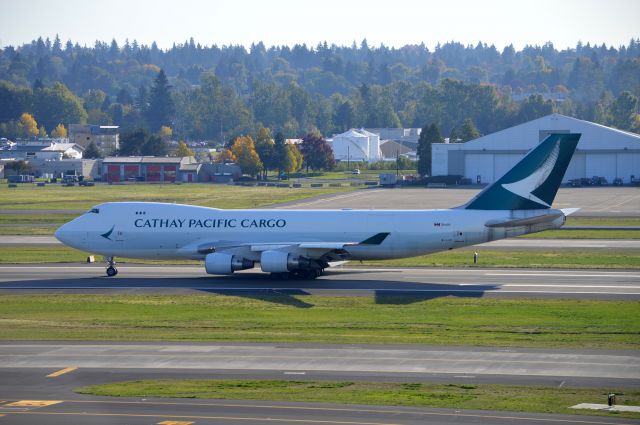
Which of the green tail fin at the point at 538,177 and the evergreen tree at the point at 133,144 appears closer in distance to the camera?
the green tail fin at the point at 538,177

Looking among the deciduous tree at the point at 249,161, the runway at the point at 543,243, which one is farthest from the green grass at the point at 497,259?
the deciduous tree at the point at 249,161

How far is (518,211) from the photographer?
52.5m

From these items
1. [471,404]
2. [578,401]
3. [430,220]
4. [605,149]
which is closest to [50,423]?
[471,404]

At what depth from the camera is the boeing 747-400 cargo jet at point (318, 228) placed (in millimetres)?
52344

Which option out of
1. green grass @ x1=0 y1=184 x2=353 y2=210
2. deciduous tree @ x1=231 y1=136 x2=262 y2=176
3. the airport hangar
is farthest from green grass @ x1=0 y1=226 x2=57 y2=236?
deciduous tree @ x1=231 y1=136 x2=262 y2=176

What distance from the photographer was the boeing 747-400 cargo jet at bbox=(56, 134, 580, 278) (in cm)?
5234

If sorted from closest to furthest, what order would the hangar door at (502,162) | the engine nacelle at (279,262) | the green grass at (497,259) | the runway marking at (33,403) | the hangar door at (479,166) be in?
the runway marking at (33,403) → the engine nacelle at (279,262) → the green grass at (497,259) → the hangar door at (502,162) → the hangar door at (479,166)

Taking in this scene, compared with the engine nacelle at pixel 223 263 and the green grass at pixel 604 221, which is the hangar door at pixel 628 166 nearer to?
the green grass at pixel 604 221

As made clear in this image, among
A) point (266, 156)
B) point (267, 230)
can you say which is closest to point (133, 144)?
point (266, 156)

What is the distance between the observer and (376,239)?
53094 mm

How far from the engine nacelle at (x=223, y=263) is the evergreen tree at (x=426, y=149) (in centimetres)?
11284

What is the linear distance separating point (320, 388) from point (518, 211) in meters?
25.1

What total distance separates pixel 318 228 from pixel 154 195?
7678cm

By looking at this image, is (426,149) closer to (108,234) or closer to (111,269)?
(111,269)
